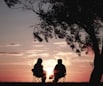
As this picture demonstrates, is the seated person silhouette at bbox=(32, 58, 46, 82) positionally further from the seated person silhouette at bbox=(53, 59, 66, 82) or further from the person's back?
the seated person silhouette at bbox=(53, 59, 66, 82)

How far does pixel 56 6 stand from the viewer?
27469 millimetres

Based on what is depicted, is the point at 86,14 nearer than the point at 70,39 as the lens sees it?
Yes

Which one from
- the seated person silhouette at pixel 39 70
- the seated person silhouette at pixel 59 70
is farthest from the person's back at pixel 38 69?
the seated person silhouette at pixel 59 70

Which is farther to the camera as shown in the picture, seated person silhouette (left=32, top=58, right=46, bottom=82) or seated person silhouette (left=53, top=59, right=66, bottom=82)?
seated person silhouette (left=32, top=58, right=46, bottom=82)

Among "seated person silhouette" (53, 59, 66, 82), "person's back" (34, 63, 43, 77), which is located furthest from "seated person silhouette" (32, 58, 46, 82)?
"seated person silhouette" (53, 59, 66, 82)

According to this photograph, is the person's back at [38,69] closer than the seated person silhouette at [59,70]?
No

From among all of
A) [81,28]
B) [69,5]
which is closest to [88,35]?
[81,28]

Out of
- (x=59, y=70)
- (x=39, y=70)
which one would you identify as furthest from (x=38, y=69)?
(x=59, y=70)

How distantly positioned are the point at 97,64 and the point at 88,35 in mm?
A: 2179

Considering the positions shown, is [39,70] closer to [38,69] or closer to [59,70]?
[38,69]

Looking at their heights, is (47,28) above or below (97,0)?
below

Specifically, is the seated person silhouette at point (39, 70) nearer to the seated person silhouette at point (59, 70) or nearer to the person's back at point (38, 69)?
the person's back at point (38, 69)

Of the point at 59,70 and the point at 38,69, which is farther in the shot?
the point at 38,69

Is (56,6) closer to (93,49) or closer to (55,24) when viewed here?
(55,24)
